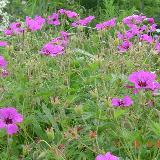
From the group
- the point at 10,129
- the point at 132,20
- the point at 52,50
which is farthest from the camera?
the point at 132,20

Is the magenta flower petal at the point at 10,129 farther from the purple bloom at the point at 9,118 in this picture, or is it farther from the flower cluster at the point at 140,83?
the flower cluster at the point at 140,83

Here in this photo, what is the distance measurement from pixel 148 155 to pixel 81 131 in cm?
25

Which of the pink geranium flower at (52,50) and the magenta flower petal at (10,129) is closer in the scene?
the magenta flower petal at (10,129)

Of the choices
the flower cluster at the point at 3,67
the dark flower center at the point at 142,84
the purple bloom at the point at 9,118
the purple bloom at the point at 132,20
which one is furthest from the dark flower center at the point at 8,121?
the purple bloom at the point at 132,20

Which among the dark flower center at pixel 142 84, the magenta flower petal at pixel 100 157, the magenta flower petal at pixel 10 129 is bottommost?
the magenta flower petal at pixel 10 129

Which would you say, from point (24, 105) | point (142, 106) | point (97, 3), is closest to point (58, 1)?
point (97, 3)

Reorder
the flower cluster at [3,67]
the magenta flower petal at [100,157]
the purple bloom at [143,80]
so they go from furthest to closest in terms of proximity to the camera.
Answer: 1. the flower cluster at [3,67]
2. the purple bloom at [143,80]
3. the magenta flower petal at [100,157]

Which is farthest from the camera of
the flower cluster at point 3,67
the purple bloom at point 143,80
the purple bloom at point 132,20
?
the purple bloom at point 132,20

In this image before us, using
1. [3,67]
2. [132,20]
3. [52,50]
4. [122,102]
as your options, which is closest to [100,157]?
[122,102]

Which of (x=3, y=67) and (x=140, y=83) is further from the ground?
(x=140, y=83)

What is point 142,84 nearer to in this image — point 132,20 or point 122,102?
point 122,102

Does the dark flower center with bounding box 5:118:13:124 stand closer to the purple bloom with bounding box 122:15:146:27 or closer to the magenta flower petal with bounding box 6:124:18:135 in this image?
the magenta flower petal with bounding box 6:124:18:135

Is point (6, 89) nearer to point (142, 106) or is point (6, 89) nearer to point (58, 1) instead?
point (142, 106)

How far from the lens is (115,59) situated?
2.36 meters
